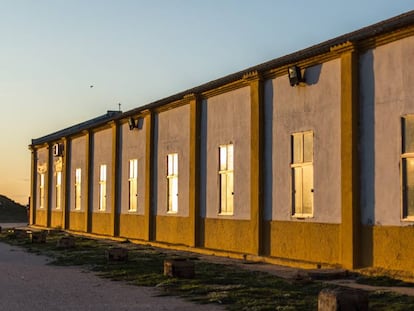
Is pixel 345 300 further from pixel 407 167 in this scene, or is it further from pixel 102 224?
pixel 102 224

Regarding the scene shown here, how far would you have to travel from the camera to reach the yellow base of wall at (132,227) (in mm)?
26225

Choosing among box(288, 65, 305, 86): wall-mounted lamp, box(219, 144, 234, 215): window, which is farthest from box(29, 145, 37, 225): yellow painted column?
box(288, 65, 305, 86): wall-mounted lamp

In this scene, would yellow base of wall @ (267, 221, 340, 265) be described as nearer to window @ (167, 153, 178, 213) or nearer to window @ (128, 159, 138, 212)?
window @ (167, 153, 178, 213)

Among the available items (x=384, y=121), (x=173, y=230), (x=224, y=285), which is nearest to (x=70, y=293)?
(x=224, y=285)

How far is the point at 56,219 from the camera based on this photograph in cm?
3872

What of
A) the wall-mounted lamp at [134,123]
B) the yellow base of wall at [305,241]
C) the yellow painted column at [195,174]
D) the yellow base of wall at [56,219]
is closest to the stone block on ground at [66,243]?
the yellow painted column at [195,174]

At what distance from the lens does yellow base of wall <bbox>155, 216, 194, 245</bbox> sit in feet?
73.4

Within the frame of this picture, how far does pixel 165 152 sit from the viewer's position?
24453 mm

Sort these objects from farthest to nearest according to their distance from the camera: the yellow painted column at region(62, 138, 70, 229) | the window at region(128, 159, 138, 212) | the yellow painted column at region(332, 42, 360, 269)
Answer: the yellow painted column at region(62, 138, 70, 229) → the window at region(128, 159, 138, 212) → the yellow painted column at region(332, 42, 360, 269)

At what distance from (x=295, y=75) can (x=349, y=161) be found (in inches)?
115

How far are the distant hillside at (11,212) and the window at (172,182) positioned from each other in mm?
41583

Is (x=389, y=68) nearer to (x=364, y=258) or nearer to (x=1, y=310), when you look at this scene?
(x=364, y=258)

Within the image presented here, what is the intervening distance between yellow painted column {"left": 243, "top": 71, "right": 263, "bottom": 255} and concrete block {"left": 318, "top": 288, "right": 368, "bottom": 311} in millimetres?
8814

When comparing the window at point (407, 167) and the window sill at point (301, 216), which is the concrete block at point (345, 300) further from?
the window sill at point (301, 216)
